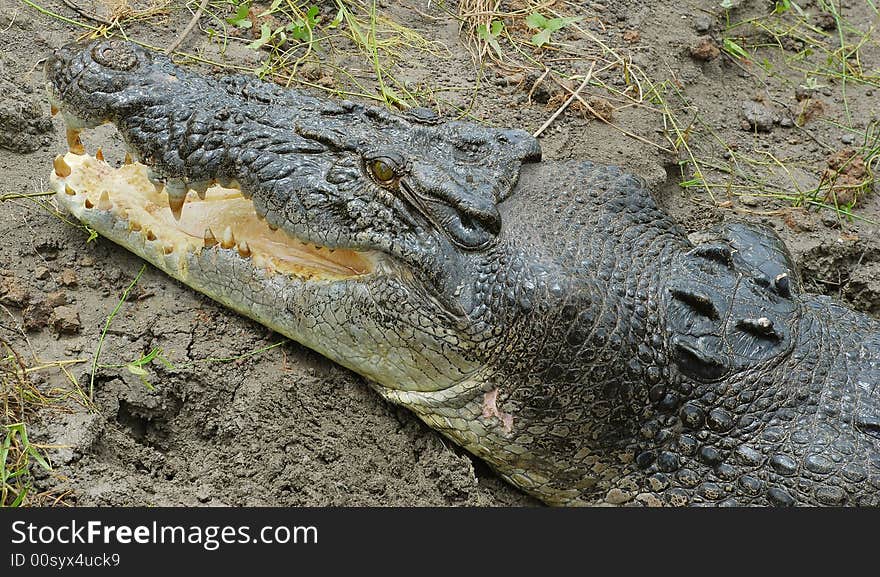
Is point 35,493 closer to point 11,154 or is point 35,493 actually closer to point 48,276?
point 48,276

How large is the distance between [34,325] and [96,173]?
62 centimetres

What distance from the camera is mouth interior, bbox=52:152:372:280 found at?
343cm

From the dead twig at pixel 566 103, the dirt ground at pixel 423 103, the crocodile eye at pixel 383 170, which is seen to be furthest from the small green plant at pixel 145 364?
the dead twig at pixel 566 103

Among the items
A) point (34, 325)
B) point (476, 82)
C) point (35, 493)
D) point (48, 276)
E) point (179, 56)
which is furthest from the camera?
point (476, 82)

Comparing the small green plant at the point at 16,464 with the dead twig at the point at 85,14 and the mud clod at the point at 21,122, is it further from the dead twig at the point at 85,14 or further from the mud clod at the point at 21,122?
the dead twig at the point at 85,14

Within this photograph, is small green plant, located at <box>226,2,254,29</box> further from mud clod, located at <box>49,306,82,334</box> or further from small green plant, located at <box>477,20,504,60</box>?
mud clod, located at <box>49,306,82,334</box>

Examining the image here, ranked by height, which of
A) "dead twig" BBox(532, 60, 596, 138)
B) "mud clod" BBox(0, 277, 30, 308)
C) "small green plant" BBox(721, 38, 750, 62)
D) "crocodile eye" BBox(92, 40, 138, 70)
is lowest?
"small green plant" BBox(721, 38, 750, 62)

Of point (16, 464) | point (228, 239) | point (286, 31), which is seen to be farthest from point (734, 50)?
point (16, 464)

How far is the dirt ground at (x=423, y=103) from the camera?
322 centimetres

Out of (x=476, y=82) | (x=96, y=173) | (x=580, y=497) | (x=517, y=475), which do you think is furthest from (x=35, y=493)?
(x=476, y=82)

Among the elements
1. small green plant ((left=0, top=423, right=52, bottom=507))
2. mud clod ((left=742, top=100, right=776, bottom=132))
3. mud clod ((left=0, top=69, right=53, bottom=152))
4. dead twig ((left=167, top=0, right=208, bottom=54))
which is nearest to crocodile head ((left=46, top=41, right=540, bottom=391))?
mud clod ((left=0, top=69, right=53, bottom=152))

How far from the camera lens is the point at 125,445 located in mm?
3172

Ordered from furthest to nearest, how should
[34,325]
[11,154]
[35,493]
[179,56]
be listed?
[179,56] → [11,154] → [34,325] → [35,493]

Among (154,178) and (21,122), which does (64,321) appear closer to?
(154,178)
